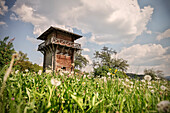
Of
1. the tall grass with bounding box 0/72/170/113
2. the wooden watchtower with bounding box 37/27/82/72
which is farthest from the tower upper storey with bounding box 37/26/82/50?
the tall grass with bounding box 0/72/170/113

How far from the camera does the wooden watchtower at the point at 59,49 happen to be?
50.1ft

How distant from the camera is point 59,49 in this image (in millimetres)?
16234

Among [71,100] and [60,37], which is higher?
[60,37]

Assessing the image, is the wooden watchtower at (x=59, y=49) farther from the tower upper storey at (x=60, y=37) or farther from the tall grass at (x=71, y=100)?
the tall grass at (x=71, y=100)

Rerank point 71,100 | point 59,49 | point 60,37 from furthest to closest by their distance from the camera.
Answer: point 60,37
point 59,49
point 71,100

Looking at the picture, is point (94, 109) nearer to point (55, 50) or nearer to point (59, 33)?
point (55, 50)

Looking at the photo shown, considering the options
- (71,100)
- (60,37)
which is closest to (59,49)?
(60,37)

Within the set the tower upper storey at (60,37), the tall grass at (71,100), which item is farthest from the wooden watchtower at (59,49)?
the tall grass at (71,100)

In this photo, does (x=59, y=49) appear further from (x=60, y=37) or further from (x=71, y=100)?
(x=71, y=100)

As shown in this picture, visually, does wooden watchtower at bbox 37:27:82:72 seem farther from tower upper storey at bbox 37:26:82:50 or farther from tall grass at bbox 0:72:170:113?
tall grass at bbox 0:72:170:113

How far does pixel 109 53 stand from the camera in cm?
3694

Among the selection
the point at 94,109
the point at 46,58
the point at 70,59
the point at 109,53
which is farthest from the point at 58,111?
the point at 109,53

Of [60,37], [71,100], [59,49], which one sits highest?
[60,37]

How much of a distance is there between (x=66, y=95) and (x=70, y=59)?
1567 centimetres
